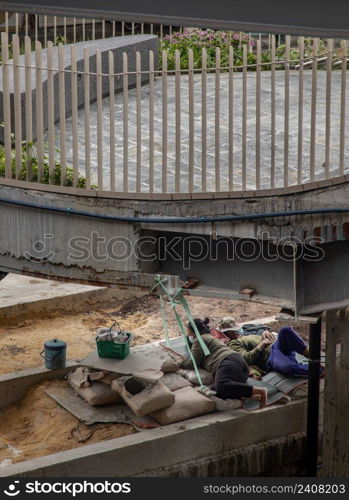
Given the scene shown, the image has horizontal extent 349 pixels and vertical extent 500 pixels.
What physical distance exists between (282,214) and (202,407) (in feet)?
13.8

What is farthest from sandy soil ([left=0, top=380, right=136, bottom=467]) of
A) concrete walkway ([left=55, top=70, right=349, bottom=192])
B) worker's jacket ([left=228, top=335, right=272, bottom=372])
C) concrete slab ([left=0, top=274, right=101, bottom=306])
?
concrete walkway ([left=55, top=70, right=349, bottom=192])

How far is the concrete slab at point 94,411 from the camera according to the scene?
12.2 metres

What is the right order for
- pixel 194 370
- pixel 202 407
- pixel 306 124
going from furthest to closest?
pixel 194 370 → pixel 202 407 → pixel 306 124

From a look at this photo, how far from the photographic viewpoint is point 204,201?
8.97m

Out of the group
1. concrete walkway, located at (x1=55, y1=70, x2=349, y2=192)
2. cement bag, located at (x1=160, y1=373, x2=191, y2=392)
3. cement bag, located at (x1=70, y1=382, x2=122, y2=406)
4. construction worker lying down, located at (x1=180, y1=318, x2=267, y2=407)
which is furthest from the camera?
cement bag, located at (x1=160, y1=373, x2=191, y2=392)

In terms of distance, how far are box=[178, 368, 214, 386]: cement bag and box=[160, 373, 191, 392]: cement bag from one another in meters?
0.08

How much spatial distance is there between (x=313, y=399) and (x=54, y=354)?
388 centimetres

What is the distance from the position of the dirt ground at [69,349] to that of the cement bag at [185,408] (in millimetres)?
484

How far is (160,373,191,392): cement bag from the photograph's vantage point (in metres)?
12.5

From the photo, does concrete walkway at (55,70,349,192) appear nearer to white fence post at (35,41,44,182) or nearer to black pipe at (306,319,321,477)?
white fence post at (35,41,44,182)

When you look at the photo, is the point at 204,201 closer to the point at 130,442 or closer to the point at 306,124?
the point at 306,124

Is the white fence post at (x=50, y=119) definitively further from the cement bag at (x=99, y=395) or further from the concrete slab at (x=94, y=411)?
the concrete slab at (x=94, y=411)

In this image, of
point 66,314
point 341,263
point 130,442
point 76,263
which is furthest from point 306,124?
point 66,314

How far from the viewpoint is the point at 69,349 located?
1532cm
